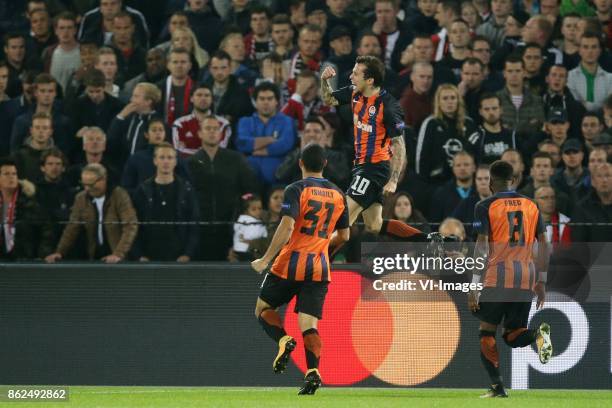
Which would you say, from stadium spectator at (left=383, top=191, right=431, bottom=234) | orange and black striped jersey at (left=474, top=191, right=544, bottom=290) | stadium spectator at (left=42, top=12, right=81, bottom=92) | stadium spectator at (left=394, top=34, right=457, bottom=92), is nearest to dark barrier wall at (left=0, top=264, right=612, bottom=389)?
stadium spectator at (left=383, top=191, right=431, bottom=234)

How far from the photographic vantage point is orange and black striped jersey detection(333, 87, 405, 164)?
12820 millimetres

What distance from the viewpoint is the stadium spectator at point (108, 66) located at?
17.3m

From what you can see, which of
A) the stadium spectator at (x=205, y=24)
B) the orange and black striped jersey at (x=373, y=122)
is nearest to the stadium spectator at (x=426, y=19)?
the stadium spectator at (x=205, y=24)

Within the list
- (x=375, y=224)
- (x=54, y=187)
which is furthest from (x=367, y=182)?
(x=54, y=187)

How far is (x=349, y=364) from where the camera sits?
1448cm

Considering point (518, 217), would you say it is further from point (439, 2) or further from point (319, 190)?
point (439, 2)

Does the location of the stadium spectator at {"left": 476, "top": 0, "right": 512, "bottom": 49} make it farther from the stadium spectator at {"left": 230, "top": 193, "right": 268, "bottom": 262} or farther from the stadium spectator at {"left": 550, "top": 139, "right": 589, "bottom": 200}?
the stadium spectator at {"left": 230, "top": 193, "right": 268, "bottom": 262}

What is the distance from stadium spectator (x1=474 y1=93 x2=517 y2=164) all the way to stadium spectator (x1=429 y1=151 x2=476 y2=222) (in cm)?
74

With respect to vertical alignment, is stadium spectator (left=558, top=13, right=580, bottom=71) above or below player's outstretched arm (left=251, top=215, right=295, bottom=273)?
above

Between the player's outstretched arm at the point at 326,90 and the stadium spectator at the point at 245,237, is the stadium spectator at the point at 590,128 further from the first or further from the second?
the player's outstretched arm at the point at 326,90

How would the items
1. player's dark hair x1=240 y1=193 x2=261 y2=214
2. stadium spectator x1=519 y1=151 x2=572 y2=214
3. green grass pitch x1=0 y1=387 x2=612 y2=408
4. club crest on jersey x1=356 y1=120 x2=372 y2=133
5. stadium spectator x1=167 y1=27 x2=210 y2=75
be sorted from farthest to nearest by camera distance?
1. stadium spectator x1=167 y1=27 x2=210 y2=75
2. stadium spectator x1=519 y1=151 x2=572 y2=214
3. player's dark hair x1=240 y1=193 x2=261 y2=214
4. club crest on jersey x1=356 y1=120 x2=372 y2=133
5. green grass pitch x1=0 y1=387 x2=612 y2=408

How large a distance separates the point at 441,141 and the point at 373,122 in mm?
3213

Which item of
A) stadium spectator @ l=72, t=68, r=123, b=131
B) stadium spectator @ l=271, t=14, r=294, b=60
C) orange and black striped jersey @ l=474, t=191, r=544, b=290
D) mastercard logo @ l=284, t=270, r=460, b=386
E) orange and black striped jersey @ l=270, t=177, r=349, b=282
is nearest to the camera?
orange and black striped jersey @ l=270, t=177, r=349, b=282

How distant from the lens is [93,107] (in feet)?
55.5
